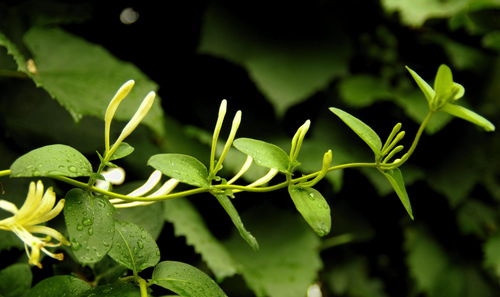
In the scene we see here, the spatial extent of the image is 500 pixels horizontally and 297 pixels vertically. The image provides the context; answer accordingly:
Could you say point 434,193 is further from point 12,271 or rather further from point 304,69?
point 12,271

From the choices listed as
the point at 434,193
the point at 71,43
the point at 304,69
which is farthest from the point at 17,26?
the point at 434,193

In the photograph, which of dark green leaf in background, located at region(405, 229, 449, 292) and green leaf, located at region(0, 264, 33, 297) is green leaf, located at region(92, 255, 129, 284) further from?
dark green leaf in background, located at region(405, 229, 449, 292)

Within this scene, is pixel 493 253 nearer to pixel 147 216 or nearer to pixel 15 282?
pixel 147 216

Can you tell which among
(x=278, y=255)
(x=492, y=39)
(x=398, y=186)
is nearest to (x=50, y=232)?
(x=398, y=186)

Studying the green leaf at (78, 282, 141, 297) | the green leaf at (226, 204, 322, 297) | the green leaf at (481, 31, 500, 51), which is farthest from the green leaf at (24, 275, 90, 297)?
the green leaf at (481, 31, 500, 51)

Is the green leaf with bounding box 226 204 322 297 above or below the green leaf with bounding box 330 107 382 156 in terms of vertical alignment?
below

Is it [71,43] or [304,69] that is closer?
[71,43]
